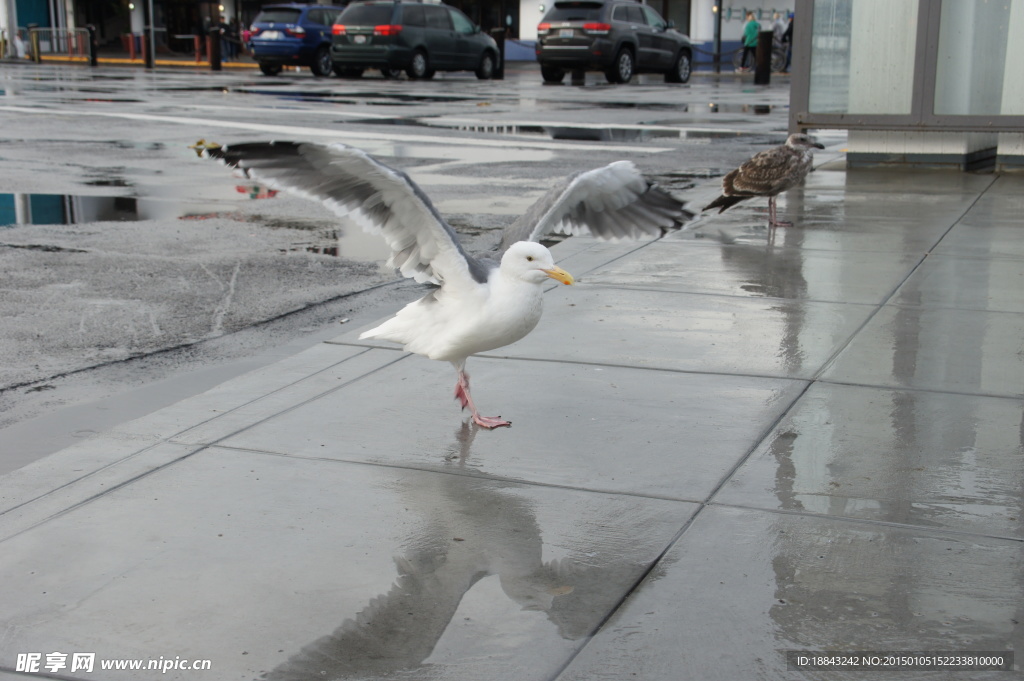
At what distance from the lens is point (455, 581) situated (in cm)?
346

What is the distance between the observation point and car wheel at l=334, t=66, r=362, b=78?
33.9 meters

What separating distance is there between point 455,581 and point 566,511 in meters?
Result: 0.65

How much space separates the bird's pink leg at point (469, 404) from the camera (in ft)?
15.9

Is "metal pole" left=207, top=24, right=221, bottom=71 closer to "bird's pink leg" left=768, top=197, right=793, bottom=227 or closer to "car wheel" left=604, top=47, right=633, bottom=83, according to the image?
"car wheel" left=604, top=47, right=633, bottom=83

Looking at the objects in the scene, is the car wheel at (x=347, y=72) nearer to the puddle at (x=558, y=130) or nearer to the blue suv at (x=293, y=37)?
the blue suv at (x=293, y=37)

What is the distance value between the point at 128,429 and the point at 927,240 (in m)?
6.46

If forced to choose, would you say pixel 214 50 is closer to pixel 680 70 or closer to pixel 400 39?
pixel 400 39

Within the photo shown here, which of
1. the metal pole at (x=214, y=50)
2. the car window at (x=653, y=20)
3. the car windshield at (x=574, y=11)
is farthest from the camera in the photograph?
the metal pole at (x=214, y=50)

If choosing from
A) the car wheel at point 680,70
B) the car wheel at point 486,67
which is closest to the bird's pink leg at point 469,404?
the car wheel at point 486,67

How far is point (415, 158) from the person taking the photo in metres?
14.3

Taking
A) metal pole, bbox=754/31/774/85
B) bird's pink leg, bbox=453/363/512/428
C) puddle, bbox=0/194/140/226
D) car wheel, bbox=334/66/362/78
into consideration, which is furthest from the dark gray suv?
bird's pink leg, bbox=453/363/512/428

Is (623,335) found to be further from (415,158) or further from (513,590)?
(415,158)

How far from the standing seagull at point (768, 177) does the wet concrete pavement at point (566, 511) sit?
122 inches

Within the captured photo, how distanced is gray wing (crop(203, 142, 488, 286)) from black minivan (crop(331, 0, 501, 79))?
2802 cm
